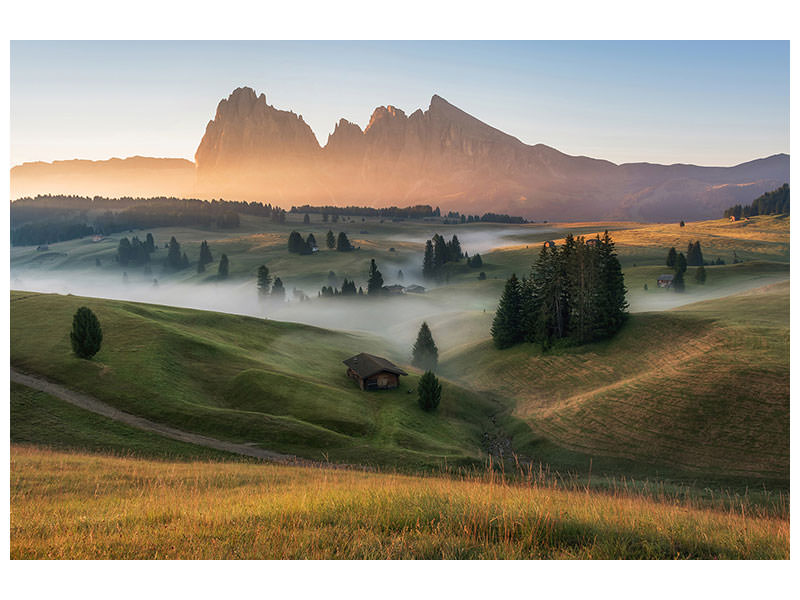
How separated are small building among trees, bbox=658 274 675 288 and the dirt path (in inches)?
5302

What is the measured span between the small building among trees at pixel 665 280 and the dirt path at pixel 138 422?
442 feet

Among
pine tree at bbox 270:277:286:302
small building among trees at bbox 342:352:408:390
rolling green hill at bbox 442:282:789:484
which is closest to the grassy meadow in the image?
rolling green hill at bbox 442:282:789:484

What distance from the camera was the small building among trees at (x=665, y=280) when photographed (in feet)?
456

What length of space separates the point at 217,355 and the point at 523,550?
56.2m

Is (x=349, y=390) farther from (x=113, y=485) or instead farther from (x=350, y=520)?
(x=350, y=520)

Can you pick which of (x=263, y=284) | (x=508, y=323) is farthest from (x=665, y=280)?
(x=263, y=284)

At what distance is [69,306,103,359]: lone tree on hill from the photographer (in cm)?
4709

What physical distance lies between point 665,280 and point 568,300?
76956mm

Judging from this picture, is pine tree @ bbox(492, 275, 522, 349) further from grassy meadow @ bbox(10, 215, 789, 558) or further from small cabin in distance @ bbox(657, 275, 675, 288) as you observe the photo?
small cabin in distance @ bbox(657, 275, 675, 288)

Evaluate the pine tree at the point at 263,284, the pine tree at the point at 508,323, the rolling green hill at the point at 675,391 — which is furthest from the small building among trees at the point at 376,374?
the pine tree at the point at 263,284

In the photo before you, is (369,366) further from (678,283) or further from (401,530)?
(678,283)

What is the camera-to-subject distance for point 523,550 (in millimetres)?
8039

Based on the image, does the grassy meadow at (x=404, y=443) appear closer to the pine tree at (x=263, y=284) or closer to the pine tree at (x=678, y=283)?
the pine tree at (x=678, y=283)

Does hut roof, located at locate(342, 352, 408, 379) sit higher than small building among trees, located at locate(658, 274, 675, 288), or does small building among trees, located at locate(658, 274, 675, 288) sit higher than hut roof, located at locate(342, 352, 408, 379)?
small building among trees, located at locate(658, 274, 675, 288)
